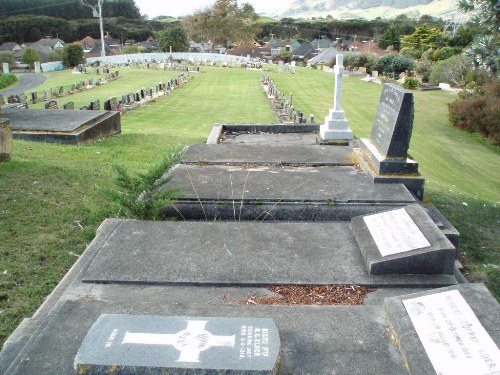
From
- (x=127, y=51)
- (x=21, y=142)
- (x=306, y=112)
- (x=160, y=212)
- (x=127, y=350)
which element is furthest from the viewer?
(x=127, y=51)

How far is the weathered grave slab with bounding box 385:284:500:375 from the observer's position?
2.91 m

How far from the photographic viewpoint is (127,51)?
276 ft

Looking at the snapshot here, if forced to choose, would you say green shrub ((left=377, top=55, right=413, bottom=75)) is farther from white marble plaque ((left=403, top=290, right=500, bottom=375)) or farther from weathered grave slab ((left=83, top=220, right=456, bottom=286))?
white marble plaque ((left=403, top=290, right=500, bottom=375))

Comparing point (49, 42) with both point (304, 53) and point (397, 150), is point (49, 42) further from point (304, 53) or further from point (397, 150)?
point (397, 150)

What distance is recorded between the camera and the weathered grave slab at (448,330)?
2.91 meters

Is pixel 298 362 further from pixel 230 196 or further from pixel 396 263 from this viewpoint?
pixel 230 196

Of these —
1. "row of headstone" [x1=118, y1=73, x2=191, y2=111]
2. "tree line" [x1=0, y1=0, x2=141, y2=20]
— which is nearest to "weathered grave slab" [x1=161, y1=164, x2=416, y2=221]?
"row of headstone" [x1=118, y1=73, x2=191, y2=111]

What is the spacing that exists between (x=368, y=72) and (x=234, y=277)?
4795 cm

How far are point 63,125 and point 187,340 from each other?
1011 centimetres

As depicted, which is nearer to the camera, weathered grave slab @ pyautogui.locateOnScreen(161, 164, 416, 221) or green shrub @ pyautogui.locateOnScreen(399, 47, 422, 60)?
weathered grave slab @ pyautogui.locateOnScreen(161, 164, 416, 221)

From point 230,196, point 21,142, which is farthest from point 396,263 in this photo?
point 21,142

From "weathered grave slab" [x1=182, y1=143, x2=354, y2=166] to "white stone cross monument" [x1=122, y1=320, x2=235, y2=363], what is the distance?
5141mm

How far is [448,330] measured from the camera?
10.5ft

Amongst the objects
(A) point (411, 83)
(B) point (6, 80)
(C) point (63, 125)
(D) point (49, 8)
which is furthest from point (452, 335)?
(D) point (49, 8)
